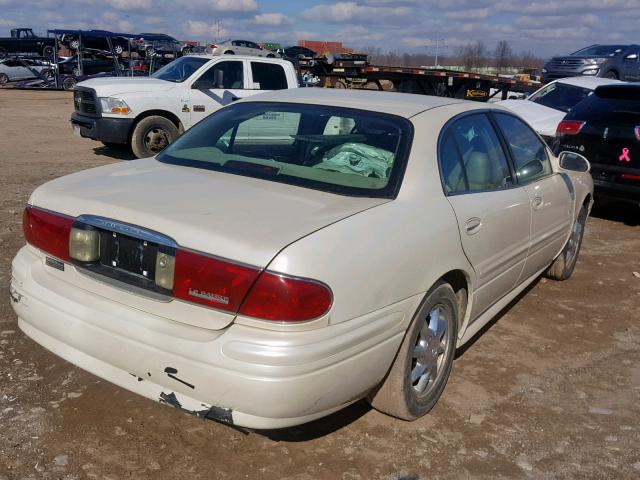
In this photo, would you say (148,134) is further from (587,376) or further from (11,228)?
(587,376)

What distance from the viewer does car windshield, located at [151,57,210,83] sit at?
35.6ft

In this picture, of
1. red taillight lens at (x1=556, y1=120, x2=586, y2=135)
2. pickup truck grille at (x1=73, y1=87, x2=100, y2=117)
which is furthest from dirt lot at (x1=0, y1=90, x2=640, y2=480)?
pickup truck grille at (x1=73, y1=87, x2=100, y2=117)

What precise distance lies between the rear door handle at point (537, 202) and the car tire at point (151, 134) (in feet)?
24.6

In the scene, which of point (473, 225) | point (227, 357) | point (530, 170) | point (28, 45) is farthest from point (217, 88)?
point (28, 45)

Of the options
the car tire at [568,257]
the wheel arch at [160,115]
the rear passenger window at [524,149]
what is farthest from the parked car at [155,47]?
the rear passenger window at [524,149]

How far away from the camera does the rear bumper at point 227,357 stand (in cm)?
235

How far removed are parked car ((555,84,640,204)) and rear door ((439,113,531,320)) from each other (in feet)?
12.5

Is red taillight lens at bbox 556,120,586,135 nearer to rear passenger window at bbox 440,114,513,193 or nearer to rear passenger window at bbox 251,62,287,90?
rear passenger window at bbox 440,114,513,193

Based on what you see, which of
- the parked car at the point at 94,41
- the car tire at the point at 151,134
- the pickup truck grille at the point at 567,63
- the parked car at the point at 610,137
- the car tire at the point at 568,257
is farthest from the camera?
the parked car at the point at 94,41

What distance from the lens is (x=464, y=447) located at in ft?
9.98

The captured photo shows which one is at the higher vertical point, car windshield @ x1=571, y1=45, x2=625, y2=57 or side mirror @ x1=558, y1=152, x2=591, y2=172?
car windshield @ x1=571, y1=45, x2=625, y2=57

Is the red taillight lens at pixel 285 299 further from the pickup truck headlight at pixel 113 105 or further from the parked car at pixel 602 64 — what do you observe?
the parked car at pixel 602 64

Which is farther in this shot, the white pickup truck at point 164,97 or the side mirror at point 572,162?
the white pickup truck at point 164,97

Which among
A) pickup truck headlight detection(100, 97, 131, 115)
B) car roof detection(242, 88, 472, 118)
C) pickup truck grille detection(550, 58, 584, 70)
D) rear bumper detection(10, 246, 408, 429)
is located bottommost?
rear bumper detection(10, 246, 408, 429)
